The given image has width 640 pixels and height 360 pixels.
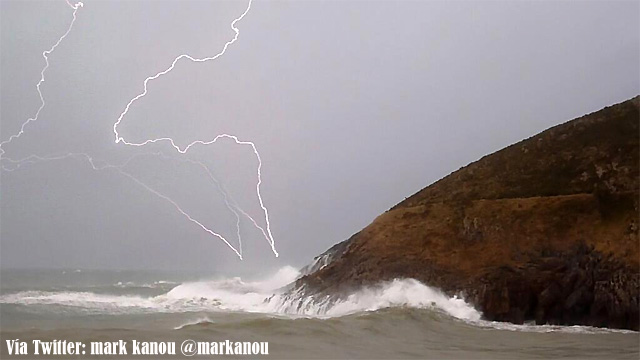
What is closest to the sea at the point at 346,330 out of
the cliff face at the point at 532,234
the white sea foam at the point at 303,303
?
the white sea foam at the point at 303,303

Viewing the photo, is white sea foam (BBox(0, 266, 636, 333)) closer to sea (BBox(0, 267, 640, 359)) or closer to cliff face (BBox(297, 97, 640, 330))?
sea (BBox(0, 267, 640, 359))

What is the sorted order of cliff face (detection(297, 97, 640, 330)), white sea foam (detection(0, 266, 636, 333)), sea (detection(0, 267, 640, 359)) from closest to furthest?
sea (detection(0, 267, 640, 359)) → white sea foam (detection(0, 266, 636, 333)) → cliff face (detection(297, 97, 640, 330))

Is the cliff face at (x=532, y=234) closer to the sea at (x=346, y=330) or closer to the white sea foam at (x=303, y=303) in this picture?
the white sea foam at (x=303, y=303)

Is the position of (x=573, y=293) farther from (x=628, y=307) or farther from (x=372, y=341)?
(x=372, y=341)

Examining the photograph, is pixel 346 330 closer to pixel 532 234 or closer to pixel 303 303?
pixel 303 303

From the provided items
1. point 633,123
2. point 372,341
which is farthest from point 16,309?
point 633,123

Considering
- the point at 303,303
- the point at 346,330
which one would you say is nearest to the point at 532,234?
the point at 303,303

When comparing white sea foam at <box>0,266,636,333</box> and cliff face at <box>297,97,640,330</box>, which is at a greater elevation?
cliff face at <box>297,97,640,330</box>

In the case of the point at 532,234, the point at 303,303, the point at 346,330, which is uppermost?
the point at 532,234

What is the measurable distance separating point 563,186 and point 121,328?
16.0 metres

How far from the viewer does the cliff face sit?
18.1 m

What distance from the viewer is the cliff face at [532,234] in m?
18.1

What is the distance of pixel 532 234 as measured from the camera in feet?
65.0

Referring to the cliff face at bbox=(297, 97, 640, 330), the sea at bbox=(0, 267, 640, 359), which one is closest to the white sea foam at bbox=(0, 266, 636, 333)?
the sea at bbox=(0, 267, 640, 359)
